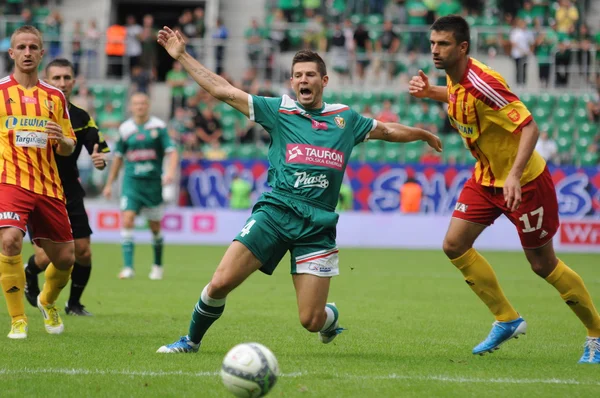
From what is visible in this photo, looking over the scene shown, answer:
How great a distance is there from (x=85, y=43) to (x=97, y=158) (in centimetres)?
1978

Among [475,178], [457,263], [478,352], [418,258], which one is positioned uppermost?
[475,178]

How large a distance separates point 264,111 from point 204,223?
15234mm

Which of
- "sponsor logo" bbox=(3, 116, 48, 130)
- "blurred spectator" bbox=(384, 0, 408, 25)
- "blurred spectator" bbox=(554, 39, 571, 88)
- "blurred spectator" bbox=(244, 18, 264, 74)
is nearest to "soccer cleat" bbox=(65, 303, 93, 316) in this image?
"sponsor logo" bbox=(3, 116, 48, 130)

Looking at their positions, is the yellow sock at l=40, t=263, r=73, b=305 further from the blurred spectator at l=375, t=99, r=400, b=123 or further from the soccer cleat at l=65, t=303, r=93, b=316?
the blurred spectator at l=375, t=99, r=400, b=123

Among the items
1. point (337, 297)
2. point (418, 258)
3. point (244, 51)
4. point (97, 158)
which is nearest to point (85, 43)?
point (244, 51)

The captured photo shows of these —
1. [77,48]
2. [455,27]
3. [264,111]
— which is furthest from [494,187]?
[77,48]

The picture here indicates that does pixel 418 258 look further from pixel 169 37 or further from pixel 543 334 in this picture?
pixel 169 37

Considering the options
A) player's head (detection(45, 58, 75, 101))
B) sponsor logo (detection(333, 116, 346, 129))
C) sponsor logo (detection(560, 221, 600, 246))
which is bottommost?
sponsor logo (detection(560, 221, 600, 246))

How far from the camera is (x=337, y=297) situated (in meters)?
12.0

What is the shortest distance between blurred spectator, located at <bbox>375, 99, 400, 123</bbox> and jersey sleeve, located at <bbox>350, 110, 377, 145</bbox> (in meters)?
16.7

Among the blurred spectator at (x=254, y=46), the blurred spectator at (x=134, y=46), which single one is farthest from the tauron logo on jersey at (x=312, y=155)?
the blurred spectator at (x=134, y=46)

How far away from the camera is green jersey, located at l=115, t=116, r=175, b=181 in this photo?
1405 centimetres

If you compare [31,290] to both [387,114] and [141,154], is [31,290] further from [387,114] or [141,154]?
[387,114]

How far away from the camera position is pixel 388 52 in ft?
89.1
